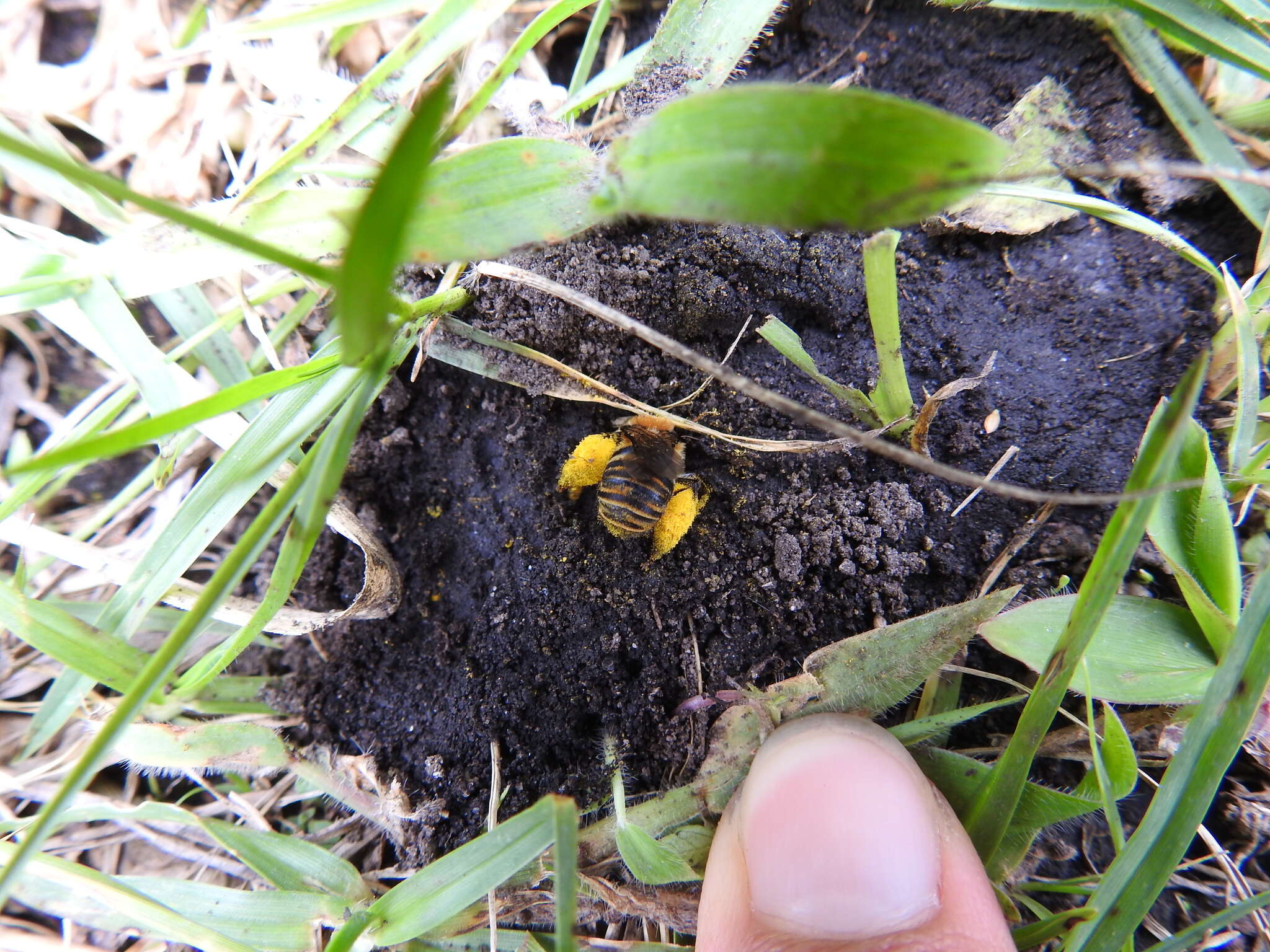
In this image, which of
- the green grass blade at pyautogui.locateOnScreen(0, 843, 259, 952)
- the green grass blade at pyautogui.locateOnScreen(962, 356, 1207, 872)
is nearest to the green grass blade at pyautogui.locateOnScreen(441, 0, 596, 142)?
the green grass blade at pyautogui.locateOnScreen(962, 356, 1207, 872)

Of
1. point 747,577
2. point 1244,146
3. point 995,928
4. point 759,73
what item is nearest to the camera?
point 995,928

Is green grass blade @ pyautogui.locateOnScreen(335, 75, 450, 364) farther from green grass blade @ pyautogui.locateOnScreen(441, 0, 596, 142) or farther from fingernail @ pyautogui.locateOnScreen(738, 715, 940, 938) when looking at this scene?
fingernail @ pyautogui.locateOnScreen(738, 715, 940, 938)

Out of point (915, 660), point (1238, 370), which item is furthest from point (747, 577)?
point (1238, 370)

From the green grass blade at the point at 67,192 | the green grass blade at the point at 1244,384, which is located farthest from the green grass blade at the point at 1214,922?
the green grass blade at the point at 67,192

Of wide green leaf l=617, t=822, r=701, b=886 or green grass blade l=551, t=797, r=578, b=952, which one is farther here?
wide green leaf l=617, t=822, r=701, b=886

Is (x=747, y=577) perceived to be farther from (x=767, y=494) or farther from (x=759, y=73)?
(x=759, y=73)

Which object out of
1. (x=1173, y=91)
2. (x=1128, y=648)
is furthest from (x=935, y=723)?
(x=1173, y=91)

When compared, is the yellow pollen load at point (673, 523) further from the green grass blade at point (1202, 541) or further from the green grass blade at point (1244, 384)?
the green grass blade at point (1244, 384)
